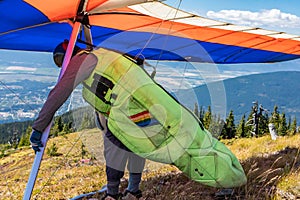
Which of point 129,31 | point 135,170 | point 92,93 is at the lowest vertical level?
point 135,170

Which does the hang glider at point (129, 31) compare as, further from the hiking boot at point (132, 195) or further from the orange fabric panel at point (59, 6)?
the hiking boot at point (132, 195)

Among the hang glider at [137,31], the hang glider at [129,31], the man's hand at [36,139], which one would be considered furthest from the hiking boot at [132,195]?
the hang glider at [137,31]

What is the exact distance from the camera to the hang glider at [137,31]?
3.48 metres

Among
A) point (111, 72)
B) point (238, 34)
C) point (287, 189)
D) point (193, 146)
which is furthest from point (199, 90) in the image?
point (238, 34)

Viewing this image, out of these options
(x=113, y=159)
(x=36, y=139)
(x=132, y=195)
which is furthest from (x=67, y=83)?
(x=132, y=195)

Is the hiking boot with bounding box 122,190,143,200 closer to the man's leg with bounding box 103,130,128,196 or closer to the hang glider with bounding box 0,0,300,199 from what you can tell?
the man's leg with bounding box 103,130,128,196

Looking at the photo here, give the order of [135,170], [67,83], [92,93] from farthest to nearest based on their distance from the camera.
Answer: [135,170]
[92,93]
[67,83]

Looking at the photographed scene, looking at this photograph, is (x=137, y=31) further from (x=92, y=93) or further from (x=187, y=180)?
(x=92, y=93)

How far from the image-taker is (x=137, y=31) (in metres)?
4.91

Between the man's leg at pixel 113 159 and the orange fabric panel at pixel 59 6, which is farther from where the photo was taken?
the orange fabric panel at pixel 59 6

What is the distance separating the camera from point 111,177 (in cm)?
304

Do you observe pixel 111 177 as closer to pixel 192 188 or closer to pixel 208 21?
pixel 192 188

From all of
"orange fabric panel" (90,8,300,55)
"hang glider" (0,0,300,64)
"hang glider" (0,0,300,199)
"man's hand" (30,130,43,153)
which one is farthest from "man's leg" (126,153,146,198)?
"orange fabric panel" (90,8,300,55)

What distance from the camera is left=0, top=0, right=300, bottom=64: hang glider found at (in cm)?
348
